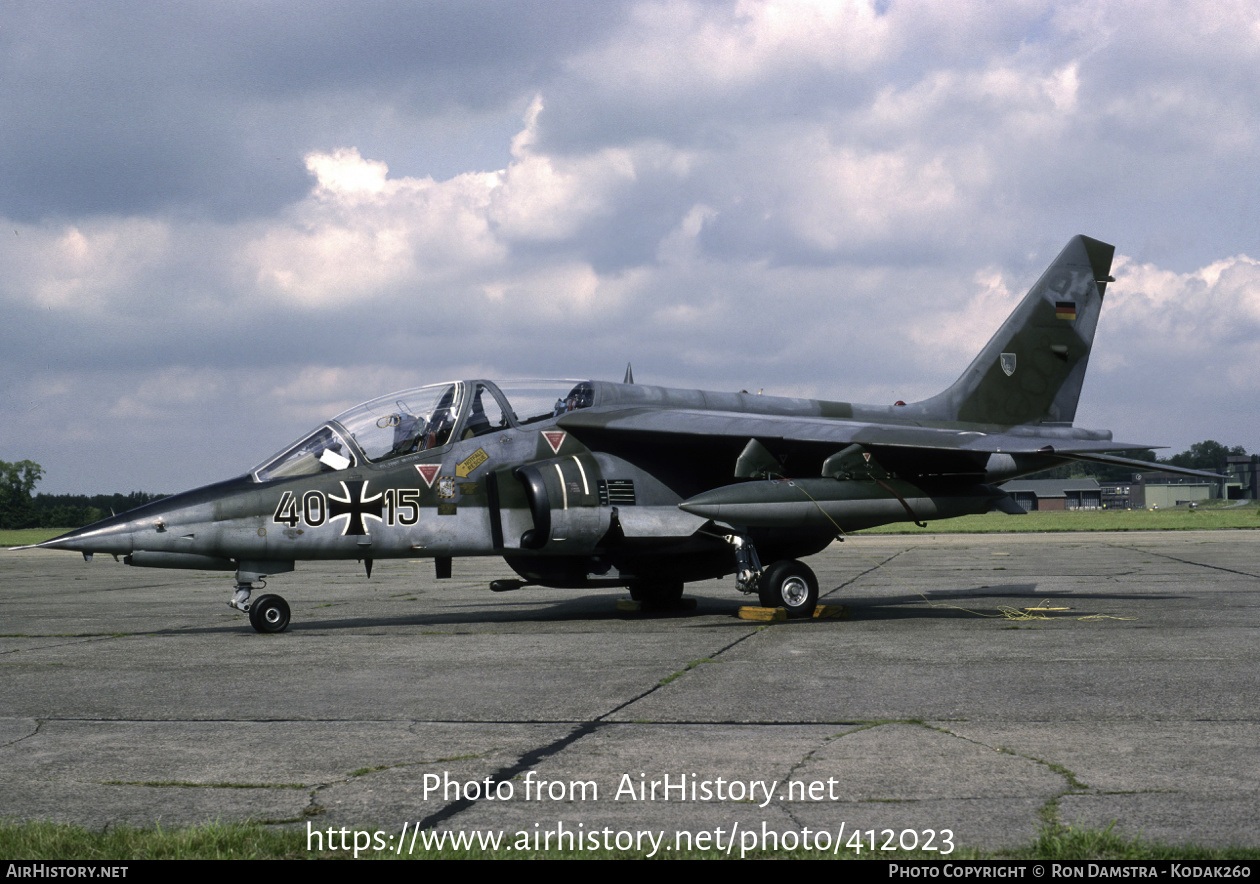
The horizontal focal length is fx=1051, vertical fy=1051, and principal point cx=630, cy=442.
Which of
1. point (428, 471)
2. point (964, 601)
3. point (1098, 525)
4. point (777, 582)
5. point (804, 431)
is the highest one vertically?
point (804, 431)

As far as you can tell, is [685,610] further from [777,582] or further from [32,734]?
[32,734]

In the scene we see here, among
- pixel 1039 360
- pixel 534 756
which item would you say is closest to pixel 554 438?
pixel 534 756

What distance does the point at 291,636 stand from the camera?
12.5m

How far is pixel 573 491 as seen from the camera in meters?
13.1

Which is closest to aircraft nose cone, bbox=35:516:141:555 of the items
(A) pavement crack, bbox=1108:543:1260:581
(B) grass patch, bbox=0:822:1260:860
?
(B) grass patch, bbox=0:822:1260:860

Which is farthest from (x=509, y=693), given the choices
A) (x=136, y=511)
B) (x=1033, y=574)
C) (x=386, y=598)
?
(x=1033, y=574)

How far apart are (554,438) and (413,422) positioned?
182cm

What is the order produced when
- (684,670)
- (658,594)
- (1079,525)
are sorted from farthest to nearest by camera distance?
1. (1079,525)
2. (658,594)
3. (684,670)

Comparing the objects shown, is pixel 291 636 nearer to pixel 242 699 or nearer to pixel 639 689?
pixel 242 699

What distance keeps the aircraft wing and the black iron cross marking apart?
105 inches

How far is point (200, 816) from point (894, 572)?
67.1ft

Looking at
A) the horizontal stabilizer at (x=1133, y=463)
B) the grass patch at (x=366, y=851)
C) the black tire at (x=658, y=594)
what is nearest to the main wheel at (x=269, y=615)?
the black tire at (x=658, y=594)

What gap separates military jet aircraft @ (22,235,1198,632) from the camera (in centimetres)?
1235
